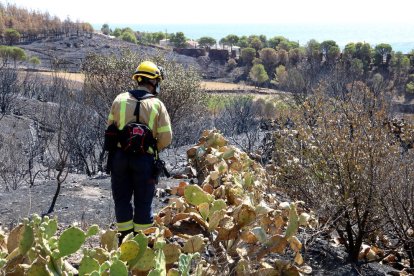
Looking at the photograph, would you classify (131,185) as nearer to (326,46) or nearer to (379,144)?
(379,144)

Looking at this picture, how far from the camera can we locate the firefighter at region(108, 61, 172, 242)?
5113 mm

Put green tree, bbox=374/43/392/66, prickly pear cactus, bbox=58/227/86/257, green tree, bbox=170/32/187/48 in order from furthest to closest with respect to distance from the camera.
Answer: green tree, bbox=170/32/187/48 < green tree, bbox=374/43/392/66 < prickly pear cactus, bbox=58/227/86/257

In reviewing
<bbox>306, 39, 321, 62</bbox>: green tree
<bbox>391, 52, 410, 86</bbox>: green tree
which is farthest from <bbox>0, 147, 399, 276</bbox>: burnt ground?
<bbox>391, 52, 410, 86</bbox>: green tree

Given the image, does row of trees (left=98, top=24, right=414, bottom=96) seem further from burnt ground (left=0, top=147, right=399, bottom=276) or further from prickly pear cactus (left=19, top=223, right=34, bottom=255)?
prickly pear cactus (left=19, top=223, right=34, bottom=255)

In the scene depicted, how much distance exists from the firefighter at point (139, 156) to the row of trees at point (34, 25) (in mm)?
69009

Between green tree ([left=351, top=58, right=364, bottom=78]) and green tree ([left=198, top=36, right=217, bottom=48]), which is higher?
green tree ([left=351, top=58, right=364, bottom=78])

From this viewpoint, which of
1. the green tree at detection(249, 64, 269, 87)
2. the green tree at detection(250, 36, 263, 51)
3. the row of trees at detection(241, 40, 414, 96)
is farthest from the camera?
the green tree at detection(250, 36, 263, 51)

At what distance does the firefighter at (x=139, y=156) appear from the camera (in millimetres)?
5113

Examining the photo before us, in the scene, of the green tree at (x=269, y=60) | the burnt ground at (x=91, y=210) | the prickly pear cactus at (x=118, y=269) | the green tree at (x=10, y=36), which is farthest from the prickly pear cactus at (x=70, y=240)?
the green tree at (x=10, y=36)

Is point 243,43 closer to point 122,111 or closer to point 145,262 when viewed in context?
point 122,111

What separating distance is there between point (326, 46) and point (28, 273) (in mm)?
62166

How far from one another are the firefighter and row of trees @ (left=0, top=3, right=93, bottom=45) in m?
69.0

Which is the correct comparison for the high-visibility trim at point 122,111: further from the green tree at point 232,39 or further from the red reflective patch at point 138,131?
the green tree at point 232,39

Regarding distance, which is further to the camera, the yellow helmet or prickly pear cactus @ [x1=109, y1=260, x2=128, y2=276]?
the yellow helmet
